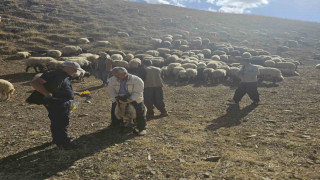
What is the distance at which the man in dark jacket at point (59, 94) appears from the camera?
461 centimetres

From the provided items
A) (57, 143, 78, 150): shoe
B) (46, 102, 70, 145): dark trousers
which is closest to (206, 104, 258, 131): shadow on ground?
(57, 143, 78, 150): shoe

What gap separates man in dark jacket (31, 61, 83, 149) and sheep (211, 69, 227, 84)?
11.6 meters

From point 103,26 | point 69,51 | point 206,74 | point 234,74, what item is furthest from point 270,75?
point 103,26

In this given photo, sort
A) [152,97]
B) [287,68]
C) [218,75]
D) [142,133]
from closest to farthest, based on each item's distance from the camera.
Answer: [142,133] → [152,97] → [218,75] → [287,68]

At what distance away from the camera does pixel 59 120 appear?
5.03 metres

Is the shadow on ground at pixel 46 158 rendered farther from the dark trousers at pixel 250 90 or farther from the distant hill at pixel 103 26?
the distant hill at pixel 103 26

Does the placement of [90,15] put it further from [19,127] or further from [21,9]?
[19,127]

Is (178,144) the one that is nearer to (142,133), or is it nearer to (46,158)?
(142,133)

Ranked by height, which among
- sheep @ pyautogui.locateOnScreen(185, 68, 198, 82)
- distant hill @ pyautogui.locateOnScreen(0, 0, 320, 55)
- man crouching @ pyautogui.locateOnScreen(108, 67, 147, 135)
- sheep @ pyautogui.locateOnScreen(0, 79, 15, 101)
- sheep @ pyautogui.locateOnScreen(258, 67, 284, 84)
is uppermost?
distant hill @ pyautogui.locateOnScreen(0, 0, 320, 55)

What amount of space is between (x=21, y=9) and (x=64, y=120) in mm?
40157

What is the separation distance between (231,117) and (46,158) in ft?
19.7

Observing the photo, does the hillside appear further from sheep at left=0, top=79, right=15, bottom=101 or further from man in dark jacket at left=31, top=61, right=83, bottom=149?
man in dark jacket at left=31, top=61, right=83, bottom=149

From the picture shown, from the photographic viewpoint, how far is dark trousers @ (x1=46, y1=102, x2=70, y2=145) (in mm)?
4934

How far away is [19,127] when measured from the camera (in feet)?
22.5
